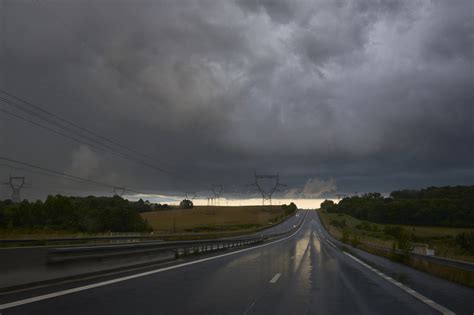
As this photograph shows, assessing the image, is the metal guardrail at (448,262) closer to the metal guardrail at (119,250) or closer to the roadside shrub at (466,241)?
the metal guardrail at (119,250)

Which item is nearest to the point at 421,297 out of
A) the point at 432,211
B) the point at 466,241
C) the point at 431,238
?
the point at 466,241

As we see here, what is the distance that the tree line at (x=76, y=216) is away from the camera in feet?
325

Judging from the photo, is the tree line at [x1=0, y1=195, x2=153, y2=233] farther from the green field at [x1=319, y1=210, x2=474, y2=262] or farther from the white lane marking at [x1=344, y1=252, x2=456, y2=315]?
the white lane marking at [x1=344, y1=252, x2=456, y2=315]

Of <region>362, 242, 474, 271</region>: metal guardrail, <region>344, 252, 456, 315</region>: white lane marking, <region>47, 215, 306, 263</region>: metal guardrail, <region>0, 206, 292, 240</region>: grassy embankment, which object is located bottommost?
<region>344, 252, 456, 315</region>: white lane marking

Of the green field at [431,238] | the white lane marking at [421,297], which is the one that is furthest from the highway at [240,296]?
the green field at [431,238]

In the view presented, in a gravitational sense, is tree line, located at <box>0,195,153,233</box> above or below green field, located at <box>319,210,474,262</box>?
above

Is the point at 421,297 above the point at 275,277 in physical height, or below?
below

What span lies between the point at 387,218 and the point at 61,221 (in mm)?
107733

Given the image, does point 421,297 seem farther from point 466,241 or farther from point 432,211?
point 432,211

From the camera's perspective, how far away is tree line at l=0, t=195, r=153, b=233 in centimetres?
9919

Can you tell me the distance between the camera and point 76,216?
110750mm

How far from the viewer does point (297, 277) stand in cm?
1505

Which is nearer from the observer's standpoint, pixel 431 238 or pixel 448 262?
pixel 448 262

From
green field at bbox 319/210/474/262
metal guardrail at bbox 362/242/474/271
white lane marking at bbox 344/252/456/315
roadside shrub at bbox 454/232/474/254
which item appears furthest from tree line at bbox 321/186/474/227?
white lane marking at bbox 344/252/456/315
